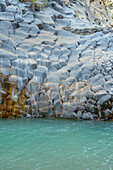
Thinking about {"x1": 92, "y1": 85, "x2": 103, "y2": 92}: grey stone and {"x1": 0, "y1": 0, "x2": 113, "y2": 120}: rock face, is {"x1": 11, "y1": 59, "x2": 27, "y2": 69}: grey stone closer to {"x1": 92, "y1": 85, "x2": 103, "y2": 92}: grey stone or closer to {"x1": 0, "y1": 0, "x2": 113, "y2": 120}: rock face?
{"x1": 0, "y1": 0, "x2": 113, "y2": 120}: rock face

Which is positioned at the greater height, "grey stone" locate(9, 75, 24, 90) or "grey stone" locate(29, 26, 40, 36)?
"grey stone" locate(29, 26, 40, 36)

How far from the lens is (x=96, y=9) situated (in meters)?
23.2

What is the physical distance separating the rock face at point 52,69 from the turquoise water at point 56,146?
1.26 meters

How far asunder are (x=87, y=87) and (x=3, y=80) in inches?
161

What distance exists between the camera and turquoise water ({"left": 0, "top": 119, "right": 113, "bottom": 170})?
4.24 metres

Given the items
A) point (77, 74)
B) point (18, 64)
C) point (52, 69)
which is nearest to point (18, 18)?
point (18, 64)

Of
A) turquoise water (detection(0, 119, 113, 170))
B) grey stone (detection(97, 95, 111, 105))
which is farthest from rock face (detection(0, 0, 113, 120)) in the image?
turquoise water (detection(0, 119, 113, 170))

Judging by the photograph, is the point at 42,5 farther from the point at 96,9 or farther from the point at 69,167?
the point at 69,167

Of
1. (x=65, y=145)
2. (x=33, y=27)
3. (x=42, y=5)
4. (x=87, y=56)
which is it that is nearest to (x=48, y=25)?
(x=33, y=27)

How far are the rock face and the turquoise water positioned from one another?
4.14ft

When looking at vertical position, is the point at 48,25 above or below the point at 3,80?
above

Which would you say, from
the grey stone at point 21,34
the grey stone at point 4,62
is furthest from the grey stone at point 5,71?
the grey stone at point 21,34

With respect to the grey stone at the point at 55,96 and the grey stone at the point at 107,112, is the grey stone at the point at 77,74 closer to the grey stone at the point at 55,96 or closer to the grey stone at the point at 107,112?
the grey stone at the point at 55,96

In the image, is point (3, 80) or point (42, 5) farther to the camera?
point (42, 5)
